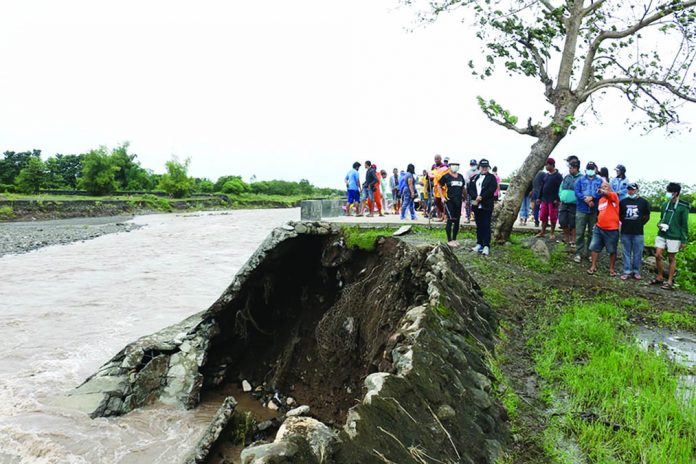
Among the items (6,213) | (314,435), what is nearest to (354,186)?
(314,435)

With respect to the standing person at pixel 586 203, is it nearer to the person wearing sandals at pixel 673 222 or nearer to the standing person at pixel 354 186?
the person wearing sandals at pixel 673 222

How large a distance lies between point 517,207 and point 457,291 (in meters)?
6.62

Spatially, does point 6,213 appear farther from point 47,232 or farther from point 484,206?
point 484,206

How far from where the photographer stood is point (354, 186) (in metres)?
16.2

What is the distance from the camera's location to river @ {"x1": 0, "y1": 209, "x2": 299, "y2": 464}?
6.15 meters

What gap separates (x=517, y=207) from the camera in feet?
38.2

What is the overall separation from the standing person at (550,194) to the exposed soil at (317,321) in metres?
6.93

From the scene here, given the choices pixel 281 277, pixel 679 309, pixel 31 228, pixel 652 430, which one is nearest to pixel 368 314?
pixel 281 277

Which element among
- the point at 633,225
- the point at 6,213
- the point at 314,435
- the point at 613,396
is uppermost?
the point at 633,225

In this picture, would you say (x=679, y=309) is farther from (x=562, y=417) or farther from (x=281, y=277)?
(x=281, y=277)

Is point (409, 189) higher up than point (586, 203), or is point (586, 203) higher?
point (409, 189)

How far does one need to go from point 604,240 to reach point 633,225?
656 millimetres

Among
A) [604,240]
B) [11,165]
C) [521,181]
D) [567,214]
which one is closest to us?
[604,240]

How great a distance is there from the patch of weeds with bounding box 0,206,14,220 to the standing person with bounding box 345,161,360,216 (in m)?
27.6
